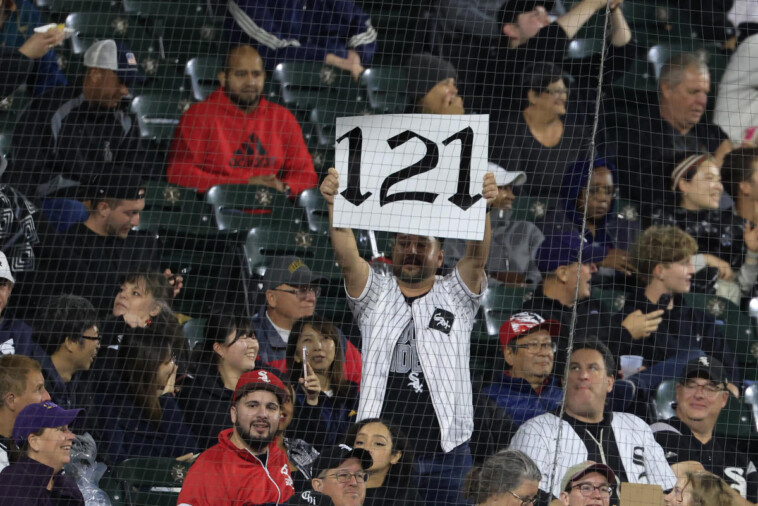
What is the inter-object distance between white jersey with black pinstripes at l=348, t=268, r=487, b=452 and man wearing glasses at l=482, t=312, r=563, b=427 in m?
0.21

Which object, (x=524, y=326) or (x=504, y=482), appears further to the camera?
(x=524, y=326)

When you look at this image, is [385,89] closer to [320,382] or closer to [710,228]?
[320,382]

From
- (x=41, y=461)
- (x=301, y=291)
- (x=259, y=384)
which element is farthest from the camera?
(x=301, y=291)

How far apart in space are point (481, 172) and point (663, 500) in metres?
1.89

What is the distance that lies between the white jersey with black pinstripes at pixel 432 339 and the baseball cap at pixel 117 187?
4.75 ft

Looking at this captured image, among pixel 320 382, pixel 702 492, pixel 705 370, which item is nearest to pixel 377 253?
pixel 320 382

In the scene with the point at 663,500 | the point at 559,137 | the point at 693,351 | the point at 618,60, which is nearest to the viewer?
the point at 663,500

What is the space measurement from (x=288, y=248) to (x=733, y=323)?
2.54 meters

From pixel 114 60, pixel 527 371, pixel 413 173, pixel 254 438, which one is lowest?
pixel 254 438

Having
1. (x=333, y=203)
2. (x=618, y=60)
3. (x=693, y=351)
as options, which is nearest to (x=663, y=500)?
(x=693, y=351)

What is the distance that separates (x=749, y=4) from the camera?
7.38 m

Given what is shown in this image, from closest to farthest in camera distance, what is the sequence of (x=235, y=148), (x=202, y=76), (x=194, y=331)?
(x=194, y=331), (x=235, y=148), (x=202, y=76)

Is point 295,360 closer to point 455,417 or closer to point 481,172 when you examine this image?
point 455,417

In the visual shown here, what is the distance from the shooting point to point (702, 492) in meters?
5.82
